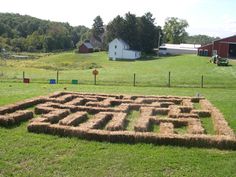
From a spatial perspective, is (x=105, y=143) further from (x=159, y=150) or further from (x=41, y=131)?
(x=41, y=131)

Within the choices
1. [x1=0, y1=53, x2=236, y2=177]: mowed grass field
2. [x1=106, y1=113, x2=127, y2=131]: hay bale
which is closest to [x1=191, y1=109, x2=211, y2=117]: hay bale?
[x1=106, y1=113, x2=127, y2=131]: hay bale

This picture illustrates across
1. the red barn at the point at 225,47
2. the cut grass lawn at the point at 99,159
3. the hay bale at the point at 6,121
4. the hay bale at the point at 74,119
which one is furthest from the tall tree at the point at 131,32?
the cut grass lawn at the point at 99,159

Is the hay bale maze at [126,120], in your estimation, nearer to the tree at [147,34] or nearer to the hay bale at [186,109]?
the hay bale at [186,109]

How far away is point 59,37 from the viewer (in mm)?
147750

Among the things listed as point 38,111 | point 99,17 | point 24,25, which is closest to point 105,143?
point 38,111

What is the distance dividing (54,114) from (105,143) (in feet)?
13.3

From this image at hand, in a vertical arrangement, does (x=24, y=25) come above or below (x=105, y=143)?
Result: above

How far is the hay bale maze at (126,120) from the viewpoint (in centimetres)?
1173

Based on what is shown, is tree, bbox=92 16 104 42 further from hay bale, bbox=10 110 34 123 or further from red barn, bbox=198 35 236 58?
hay bale, bbox=10 110 34 123

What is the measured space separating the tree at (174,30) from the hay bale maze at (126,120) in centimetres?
12092

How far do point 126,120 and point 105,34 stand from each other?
297 ft

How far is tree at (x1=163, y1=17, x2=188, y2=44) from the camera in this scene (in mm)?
138087

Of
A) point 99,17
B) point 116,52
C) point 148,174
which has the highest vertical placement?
point 99,17

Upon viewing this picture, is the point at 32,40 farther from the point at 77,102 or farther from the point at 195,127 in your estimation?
the point at 195,127
